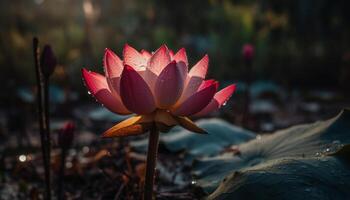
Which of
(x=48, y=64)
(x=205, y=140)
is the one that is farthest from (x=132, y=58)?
(x=205, y=140)

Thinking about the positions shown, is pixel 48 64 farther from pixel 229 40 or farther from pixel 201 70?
pixel 229 40

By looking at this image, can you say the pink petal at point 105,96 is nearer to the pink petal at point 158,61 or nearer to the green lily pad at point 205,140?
the pink petal at point 158,61

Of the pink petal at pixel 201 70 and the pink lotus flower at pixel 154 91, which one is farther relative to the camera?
the pink petal at pixel 201 70

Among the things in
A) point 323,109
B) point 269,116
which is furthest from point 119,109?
point 323,109

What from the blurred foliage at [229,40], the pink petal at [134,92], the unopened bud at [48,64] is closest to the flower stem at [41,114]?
the unopened bud at [48,64]

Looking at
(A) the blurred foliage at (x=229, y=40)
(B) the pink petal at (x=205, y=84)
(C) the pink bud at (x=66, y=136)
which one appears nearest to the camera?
(B) the pink petal at (x=205, y=84)

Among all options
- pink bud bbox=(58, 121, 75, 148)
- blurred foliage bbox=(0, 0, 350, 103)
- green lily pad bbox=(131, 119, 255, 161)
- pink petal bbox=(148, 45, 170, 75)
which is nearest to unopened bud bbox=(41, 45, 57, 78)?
pink bud bbox=(58, 121, 75, 148)
